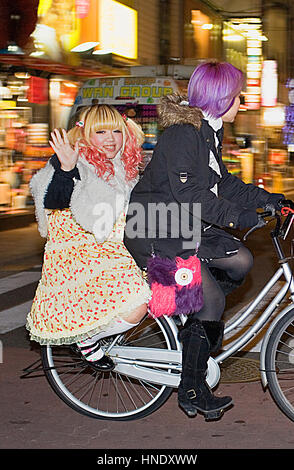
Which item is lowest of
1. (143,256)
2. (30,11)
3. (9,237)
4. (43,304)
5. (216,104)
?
(9,237)

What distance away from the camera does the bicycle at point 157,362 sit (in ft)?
14.5

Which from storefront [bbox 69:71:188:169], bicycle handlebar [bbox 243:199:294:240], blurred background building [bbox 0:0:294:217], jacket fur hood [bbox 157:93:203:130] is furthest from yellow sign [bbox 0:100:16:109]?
bicycle handlebar [bbox 243:199:294:240]

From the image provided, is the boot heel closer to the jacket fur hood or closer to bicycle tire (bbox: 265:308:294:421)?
bicycle tire (bbox: 265:308:294:421)

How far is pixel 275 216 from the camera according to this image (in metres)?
4.40

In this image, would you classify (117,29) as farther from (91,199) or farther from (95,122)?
(91,199)

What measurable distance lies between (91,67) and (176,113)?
14.4 meters

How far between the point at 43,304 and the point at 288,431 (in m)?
1.52

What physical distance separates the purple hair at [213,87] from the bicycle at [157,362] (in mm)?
621

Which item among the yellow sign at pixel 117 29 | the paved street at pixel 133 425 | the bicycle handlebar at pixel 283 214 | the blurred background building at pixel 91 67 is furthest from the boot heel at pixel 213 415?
the yellow sign at pixel 117 29

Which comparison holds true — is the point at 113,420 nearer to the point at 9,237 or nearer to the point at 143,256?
the point at 143,256

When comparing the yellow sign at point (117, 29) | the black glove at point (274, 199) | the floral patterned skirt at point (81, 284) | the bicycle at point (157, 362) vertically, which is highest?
the yellow sign at point (117, 29)

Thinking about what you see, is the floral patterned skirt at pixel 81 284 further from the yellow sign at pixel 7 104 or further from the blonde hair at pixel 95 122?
the yellow sign at pixel 7 104

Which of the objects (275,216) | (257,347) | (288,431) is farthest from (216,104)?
(257,347)

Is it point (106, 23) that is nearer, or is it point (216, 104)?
point (216, 104)
